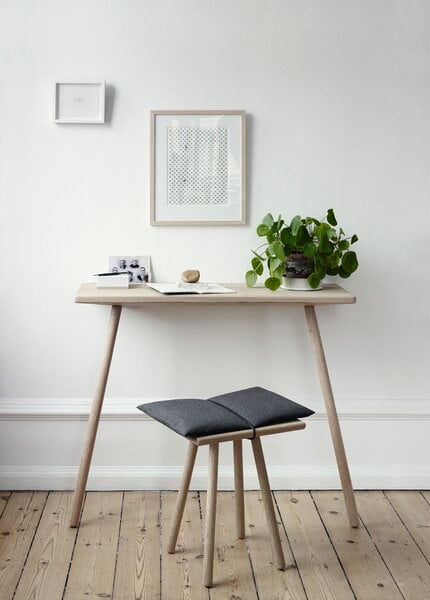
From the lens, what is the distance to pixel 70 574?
257 cm

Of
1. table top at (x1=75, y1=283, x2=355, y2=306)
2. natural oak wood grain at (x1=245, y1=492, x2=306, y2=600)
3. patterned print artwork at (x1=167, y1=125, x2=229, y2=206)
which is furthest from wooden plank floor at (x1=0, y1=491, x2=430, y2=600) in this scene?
patterned print artwork at (x1=167, y1=125, x2=229, y2=206)

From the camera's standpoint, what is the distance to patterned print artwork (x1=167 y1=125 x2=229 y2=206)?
125 inches

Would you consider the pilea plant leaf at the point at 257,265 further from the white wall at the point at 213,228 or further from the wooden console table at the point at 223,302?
the white wall at the point at 213,228

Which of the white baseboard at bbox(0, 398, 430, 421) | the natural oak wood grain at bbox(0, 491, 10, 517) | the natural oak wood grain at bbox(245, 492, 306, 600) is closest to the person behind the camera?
the natural oak wood grain at bbox(245, 492, 306, 600)

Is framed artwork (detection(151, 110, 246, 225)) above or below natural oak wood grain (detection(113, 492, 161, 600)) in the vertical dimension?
above

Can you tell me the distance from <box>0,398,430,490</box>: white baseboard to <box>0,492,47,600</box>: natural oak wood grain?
0.11 meters

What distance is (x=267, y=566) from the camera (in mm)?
2641

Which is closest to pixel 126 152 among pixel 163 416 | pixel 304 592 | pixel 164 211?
pixel 164 211

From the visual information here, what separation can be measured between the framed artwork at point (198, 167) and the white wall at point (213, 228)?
49mm

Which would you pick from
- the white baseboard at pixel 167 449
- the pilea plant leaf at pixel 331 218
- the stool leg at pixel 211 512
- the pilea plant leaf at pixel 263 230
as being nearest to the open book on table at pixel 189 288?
the pilea plant leaf at pixel 263 230

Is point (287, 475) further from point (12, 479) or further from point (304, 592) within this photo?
point (12, 479)

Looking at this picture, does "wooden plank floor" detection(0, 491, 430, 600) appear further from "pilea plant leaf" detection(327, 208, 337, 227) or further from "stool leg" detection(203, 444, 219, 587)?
"pilea plant leaf" detection(327, 208, 337, 227)

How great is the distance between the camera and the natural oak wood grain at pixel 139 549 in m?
2.49

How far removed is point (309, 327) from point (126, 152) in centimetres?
100
